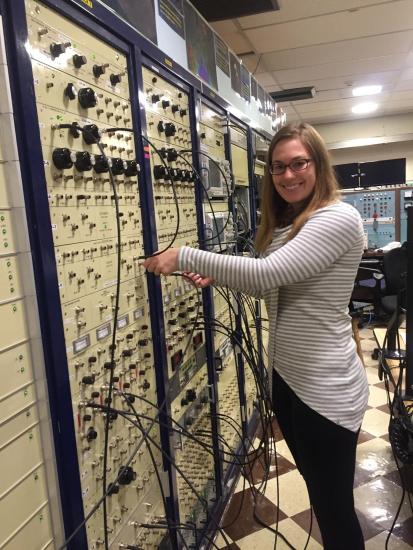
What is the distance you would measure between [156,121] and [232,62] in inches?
50.4

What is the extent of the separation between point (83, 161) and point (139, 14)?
65cm

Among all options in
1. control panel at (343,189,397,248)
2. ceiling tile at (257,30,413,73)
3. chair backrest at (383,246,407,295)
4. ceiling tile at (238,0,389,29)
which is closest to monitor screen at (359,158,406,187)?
control panel at (343,189,397,248)

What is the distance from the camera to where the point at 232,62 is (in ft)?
8.50

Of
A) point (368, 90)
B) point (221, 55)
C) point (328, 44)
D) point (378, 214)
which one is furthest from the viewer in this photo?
point (368, 90)

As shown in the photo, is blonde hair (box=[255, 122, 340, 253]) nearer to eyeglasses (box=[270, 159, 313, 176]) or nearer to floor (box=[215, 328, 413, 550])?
eyeglasses (box=[270, 159, 313, 176])

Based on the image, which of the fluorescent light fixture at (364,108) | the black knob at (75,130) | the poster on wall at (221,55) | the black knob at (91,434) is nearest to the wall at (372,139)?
the fluorescent light fixture at (364,108)

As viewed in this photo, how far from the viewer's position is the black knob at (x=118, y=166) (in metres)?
1.25

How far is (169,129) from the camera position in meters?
1.63

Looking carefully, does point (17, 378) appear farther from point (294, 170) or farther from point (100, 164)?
point (294, 170)

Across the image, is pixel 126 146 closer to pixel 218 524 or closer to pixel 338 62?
pixel 218 524

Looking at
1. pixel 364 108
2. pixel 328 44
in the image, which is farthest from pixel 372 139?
pixel 328 44

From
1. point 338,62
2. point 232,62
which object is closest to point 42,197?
point 232,62

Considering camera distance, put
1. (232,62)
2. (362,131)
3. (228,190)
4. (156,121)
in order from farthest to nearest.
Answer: (362,131) < (232,62) < (228,190) < (156,121)

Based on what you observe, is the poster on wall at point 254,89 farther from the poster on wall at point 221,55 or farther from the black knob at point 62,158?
the black knob at point 62,158
